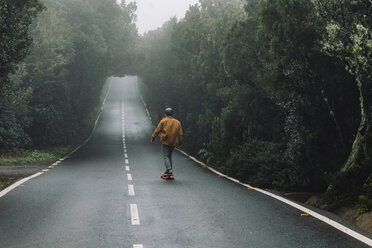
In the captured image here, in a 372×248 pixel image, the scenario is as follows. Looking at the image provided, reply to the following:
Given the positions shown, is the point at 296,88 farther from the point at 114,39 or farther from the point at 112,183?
the point at 114,39

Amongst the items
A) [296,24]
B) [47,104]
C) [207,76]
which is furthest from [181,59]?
[296,24]

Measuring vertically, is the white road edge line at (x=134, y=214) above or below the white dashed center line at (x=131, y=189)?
above

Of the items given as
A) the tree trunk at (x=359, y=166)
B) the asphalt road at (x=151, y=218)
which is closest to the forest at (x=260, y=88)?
the tree trunk at (x=359, y=166)

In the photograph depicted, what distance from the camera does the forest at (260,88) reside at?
9.38 m

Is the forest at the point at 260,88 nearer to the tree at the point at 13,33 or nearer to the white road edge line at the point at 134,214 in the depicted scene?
the tree at the point at 13,33

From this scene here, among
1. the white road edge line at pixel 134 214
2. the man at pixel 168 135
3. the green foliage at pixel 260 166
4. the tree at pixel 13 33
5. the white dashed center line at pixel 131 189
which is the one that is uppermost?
the tree at pixel 13 33

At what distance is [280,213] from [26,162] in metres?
15.2

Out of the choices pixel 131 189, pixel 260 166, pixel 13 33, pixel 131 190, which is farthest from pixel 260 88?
pixel 13 33

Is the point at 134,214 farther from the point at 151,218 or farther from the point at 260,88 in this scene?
the point at 260,88

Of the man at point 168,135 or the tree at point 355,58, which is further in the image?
the man at point 168,135

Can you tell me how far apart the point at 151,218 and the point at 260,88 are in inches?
384

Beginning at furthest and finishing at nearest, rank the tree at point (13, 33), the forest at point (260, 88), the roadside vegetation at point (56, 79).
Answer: the roadside vegetation at point (56, 79)
the tree at point (13, 33)
the forest at point (260, 88)

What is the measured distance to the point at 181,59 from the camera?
32.5 metres

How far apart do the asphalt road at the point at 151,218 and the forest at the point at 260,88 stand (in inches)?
58.5
